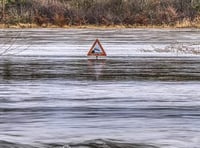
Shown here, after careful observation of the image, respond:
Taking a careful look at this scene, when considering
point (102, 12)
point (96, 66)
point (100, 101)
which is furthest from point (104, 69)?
point (102, 12)

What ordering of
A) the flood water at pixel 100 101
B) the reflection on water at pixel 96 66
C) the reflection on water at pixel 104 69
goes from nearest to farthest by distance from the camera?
the flood water at pixel 100 101
the reflection on water at pixel 104 69
the reflection on water at pixel 96 66

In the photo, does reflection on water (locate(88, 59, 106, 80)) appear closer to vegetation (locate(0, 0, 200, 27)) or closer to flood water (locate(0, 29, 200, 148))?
flood water (locate(0, 29, 200, 148))

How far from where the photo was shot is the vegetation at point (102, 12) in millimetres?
66562

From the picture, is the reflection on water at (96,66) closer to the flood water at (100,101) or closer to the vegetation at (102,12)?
the flood water at (100,101)

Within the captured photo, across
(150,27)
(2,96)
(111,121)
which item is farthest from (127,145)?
(150,27)

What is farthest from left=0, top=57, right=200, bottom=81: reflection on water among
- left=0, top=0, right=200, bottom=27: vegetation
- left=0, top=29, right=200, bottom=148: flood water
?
left=0, top=0, right=200, bottom=27: vegetation

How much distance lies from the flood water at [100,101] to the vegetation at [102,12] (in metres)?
35.6

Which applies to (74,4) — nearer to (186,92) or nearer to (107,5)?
(107,5)

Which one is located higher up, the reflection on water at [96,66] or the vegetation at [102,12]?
the vegetation at [102,12]

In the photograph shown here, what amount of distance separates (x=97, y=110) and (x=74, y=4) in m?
59.3

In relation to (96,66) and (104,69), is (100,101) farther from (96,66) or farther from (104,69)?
(96,66)

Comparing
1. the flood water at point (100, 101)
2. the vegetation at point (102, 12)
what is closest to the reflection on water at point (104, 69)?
the flood water at point (100, 101)

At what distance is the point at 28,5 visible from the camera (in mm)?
72500

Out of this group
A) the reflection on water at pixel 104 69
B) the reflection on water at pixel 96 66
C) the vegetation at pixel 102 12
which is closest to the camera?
the reflection on water at pixel 104 69
